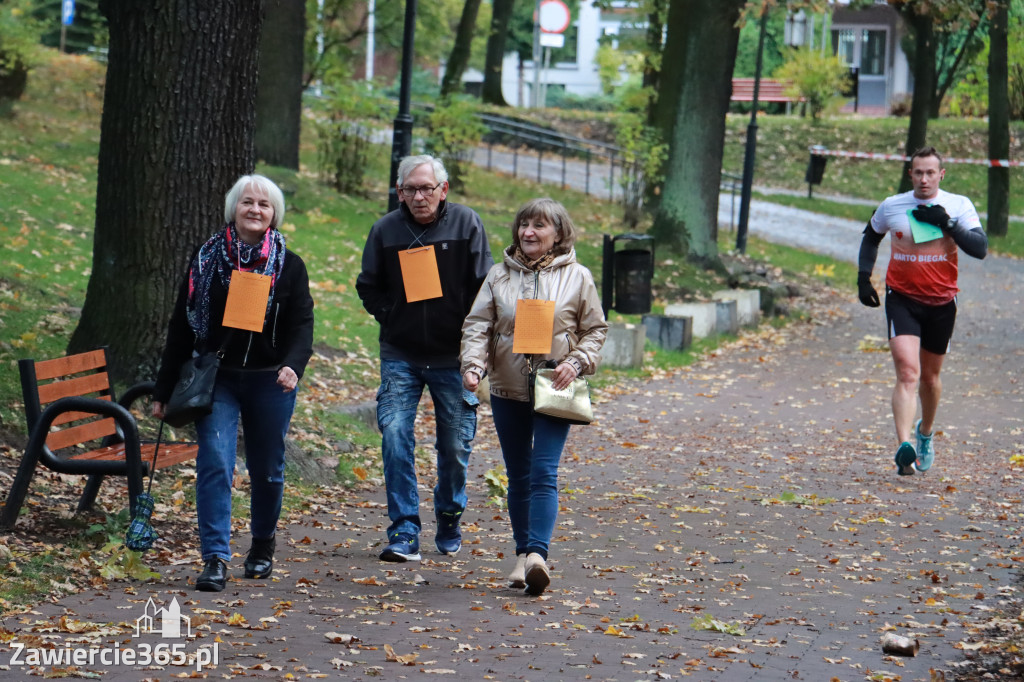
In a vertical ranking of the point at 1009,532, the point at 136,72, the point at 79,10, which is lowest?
the point at 1009,532

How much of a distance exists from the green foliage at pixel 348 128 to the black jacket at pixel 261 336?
626 inches

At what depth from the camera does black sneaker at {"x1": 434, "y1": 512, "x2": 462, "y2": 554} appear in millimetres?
7379

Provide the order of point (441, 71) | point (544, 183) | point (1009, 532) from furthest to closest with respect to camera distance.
A: point (441, 71) < point (544, 183) < point (1009, 532)

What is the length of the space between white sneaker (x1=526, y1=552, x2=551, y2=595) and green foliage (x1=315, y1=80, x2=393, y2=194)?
1646cm

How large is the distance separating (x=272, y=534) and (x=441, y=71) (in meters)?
75.3

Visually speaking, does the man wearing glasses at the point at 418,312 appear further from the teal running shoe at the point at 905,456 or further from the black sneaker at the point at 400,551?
the teal running shoe at the point at 905,456

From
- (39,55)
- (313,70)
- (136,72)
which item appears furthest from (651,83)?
(136,72)

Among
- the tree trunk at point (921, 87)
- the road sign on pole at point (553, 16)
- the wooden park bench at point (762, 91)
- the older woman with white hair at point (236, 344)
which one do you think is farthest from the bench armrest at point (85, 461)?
the road sign on pole at point (553, 16)

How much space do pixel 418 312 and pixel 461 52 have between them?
26751 millimetres

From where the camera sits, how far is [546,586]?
6.44 metres

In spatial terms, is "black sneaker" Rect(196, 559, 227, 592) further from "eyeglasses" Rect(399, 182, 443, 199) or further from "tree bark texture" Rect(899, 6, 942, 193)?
"tree bark texture" Rect(899, 6, 942, 193)

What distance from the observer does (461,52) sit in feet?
108

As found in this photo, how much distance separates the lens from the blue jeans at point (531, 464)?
21.3 ft

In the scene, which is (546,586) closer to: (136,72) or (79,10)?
(136,72)
